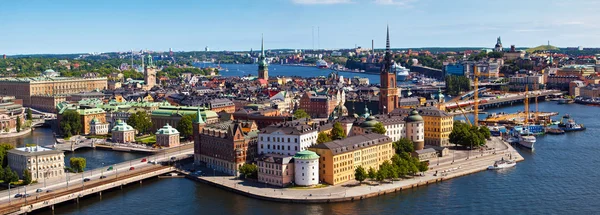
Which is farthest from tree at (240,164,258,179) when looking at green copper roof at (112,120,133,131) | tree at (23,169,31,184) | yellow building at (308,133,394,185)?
green copper roof at (112,120,133,131)

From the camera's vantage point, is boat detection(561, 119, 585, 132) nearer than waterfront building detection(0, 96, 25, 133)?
Yes

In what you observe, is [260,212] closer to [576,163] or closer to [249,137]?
[249,137]

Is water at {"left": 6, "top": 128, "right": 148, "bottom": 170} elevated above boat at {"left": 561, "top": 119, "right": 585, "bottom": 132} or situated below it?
below

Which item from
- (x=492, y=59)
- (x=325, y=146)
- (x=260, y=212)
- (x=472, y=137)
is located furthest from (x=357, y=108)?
(x=492, y=59)

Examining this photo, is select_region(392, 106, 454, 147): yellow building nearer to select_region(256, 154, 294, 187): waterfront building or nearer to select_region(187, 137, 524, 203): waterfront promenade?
select_region(187, 137, 524, 203): waterfront promenade

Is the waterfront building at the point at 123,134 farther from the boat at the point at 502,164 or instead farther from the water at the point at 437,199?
the boat at the point at 502,164

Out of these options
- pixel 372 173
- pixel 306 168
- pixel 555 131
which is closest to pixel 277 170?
pixel 306 168

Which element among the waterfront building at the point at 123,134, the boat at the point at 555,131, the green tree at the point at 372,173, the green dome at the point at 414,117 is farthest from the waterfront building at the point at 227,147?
the boat at the point at 555,131

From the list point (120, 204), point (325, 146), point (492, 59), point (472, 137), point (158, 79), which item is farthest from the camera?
point (492, 59)
